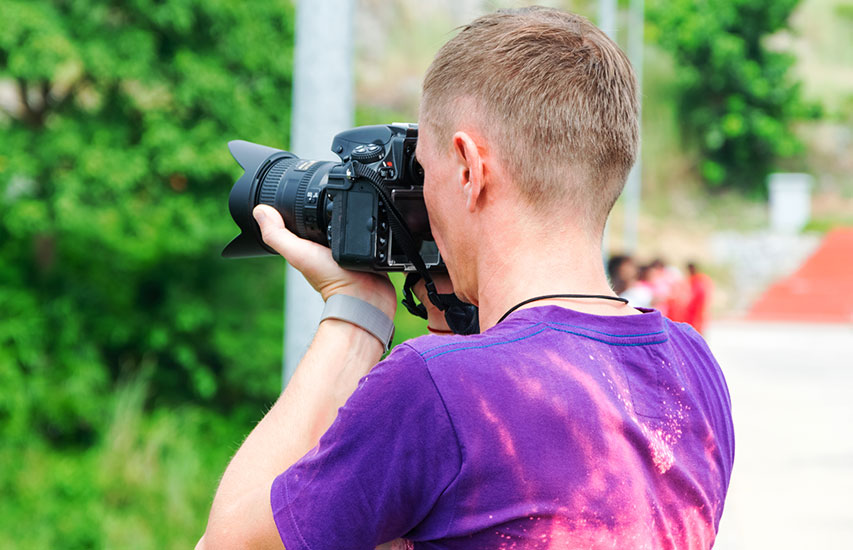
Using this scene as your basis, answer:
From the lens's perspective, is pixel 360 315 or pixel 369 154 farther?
pixel 369 154

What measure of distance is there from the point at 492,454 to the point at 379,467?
0.14 metres

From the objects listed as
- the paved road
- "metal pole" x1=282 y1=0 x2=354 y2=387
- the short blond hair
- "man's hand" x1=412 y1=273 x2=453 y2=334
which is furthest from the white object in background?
the short blond hair

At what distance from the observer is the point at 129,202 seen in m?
7.11

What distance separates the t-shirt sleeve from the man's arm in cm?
7

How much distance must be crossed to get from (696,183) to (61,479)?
29827 mm

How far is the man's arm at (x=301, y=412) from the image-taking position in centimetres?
128

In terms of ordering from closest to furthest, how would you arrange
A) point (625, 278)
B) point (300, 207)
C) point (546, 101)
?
point (546, 101) → point (300, 207) → point (625, 278)

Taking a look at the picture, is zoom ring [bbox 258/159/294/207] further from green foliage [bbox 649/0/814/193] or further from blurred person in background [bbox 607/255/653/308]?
green foliage [bbox 649/0/814/193]

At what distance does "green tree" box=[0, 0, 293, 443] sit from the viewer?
23.0 ft

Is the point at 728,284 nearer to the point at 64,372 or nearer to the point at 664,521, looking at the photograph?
the point at 64,372

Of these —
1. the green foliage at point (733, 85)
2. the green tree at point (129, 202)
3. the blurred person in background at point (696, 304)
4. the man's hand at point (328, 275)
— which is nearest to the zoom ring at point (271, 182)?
the man's hand at point (328, 275)

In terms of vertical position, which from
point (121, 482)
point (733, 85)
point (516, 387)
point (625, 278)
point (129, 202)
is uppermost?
point (733, 85)

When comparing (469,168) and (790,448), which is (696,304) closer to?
(790,448)

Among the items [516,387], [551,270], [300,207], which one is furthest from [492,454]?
[300,207]
